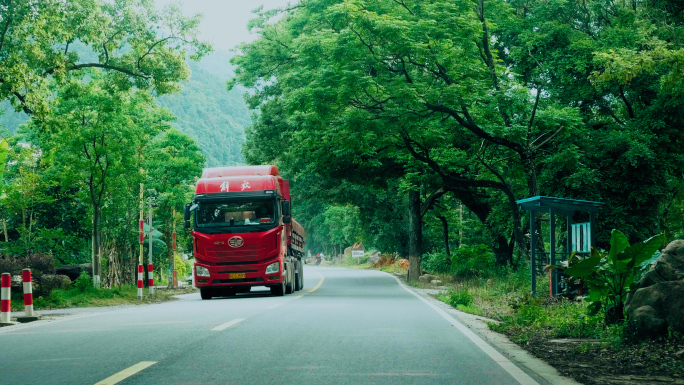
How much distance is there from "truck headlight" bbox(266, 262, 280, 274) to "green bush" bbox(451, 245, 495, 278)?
13.6 m

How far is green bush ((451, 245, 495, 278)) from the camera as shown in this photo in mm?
34469

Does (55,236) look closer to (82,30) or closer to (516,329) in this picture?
(82,30)

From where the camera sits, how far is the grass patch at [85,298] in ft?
60.5

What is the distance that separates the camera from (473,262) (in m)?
36.0

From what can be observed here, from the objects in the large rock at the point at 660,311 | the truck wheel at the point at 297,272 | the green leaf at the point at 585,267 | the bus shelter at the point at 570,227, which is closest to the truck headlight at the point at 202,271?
the truck wheel at the point at 297,272

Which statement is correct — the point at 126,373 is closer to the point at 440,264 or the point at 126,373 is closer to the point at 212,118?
the point at 440,264

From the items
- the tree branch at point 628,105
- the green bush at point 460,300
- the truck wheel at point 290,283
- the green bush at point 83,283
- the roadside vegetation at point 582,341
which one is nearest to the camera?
the roadside vegetation at point 582,341

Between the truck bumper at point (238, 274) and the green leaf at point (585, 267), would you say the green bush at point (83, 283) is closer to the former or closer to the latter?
the truck bumper at point (238, 274)

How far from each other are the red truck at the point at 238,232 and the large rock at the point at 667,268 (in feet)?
41.5

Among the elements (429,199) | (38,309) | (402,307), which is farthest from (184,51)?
(429,199)

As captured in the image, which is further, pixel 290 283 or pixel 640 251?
pixel 290 283

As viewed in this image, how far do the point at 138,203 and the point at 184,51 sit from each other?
7.76 metres

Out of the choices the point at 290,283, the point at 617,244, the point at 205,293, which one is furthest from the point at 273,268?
the point at 617,244

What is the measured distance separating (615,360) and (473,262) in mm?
28166
